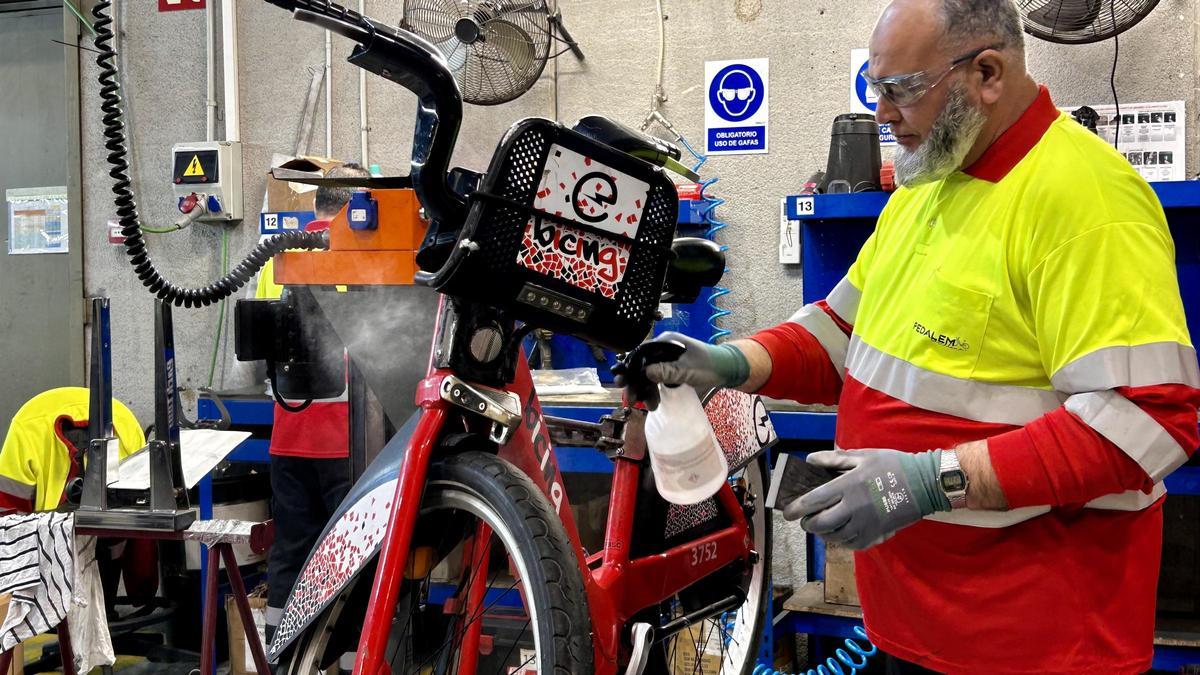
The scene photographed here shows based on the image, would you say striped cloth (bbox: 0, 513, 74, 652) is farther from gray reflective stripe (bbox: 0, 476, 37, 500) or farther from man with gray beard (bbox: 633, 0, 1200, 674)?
man with gray beard (bbox: 633, 0, 1200, 674)

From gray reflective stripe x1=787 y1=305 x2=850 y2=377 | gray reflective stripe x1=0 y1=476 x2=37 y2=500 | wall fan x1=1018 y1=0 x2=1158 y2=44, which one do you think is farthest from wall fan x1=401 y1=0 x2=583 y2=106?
gray reflective stripe x1=787 y1=305 x2=850 y2=377

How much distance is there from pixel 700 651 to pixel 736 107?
221cm

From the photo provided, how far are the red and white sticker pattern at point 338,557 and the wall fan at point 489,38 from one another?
252 cm

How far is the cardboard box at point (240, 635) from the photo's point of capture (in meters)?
3.84

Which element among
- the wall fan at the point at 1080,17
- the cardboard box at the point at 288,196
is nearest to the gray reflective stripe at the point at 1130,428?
the wall fan at the point at 1080,17

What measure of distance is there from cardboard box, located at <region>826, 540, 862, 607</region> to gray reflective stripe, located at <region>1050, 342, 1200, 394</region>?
214 cm

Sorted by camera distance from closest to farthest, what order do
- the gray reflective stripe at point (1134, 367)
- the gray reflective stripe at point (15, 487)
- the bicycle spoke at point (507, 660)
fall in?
the gray reflective stripe at point (1134, 367) < the bicycle spoke at point (507, 660) < the gray reflective stripe at point (15, 487)

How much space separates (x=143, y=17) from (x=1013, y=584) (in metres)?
4.85

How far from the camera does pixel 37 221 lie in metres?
5.57

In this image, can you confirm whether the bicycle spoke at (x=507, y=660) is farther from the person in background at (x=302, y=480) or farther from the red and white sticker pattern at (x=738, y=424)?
the person in background at (x=302, y=480)

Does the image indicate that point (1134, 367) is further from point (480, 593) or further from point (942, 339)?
point (480, 593)

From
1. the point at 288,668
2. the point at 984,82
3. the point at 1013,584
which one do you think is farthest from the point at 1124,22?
Answer: the point at 288,668

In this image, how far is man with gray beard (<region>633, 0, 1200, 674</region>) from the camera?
52.1 inches

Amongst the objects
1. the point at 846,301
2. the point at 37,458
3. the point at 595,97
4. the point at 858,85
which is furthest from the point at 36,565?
the point at 858,85
